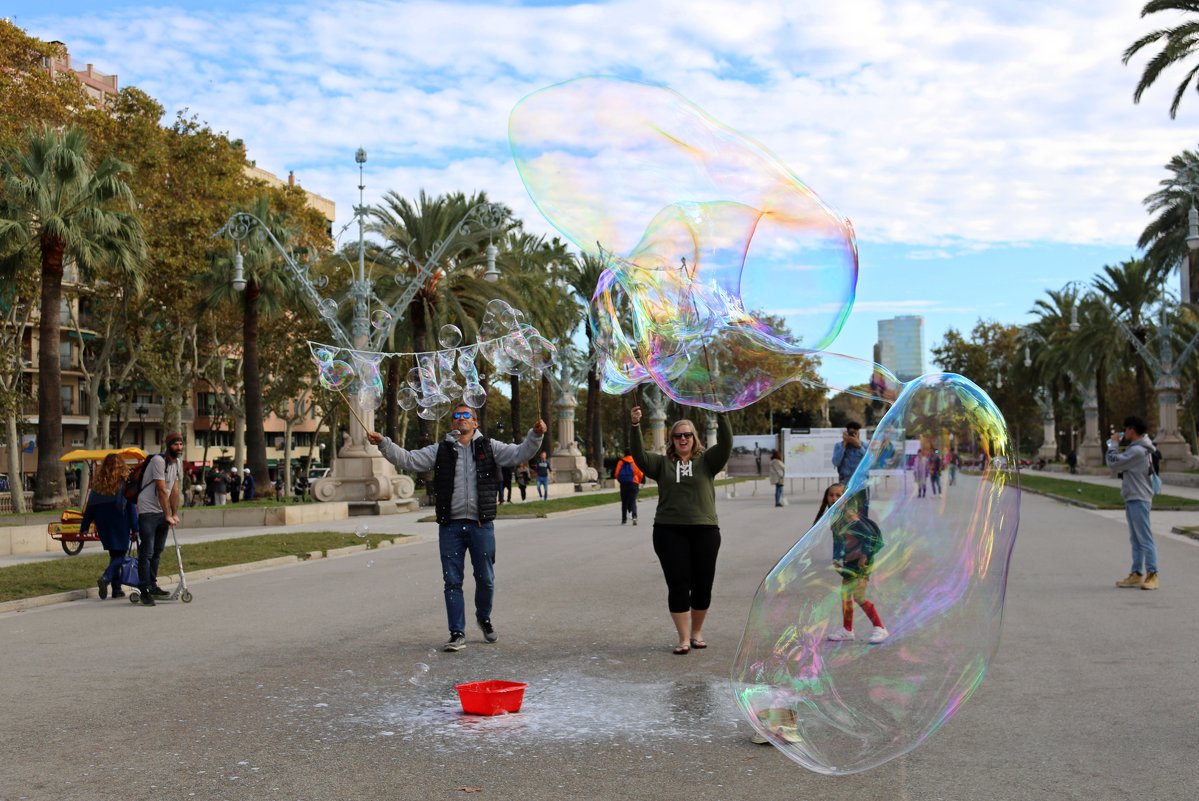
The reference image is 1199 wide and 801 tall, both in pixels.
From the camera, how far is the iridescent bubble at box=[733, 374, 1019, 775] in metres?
4.83

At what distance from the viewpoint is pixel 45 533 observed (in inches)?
806

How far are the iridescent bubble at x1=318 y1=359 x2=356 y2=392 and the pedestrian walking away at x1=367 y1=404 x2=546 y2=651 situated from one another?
9439mm

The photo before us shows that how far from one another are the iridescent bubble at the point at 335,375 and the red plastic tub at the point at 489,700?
11982 millimetres

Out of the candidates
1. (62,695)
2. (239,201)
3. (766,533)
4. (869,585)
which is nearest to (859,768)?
(869,585)

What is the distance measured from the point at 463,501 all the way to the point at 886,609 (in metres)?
4.50

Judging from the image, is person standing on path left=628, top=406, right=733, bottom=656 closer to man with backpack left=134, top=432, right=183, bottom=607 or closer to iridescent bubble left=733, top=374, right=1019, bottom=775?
iridescent bubble left=733, top=374, right=1019, bottom=775

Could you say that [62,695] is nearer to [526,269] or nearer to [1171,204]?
[526,269]

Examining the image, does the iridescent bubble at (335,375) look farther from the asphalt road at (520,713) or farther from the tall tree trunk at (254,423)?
the tall tree trunk at (254,423)

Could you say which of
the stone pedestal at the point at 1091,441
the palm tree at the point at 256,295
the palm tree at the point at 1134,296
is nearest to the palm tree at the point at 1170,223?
the palm tree at the point at 1134,296

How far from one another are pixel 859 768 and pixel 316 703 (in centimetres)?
360

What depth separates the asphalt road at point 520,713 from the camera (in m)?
5.18

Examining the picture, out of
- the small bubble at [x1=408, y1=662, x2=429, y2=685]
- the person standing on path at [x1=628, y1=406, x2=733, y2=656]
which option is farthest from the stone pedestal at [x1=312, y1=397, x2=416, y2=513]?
the person standing on path at [x1=628, y1=406, x2=733, y2=656]

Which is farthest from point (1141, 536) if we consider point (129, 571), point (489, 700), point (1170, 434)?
point (1170, 434)

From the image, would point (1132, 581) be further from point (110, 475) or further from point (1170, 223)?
point (1170, 223)
